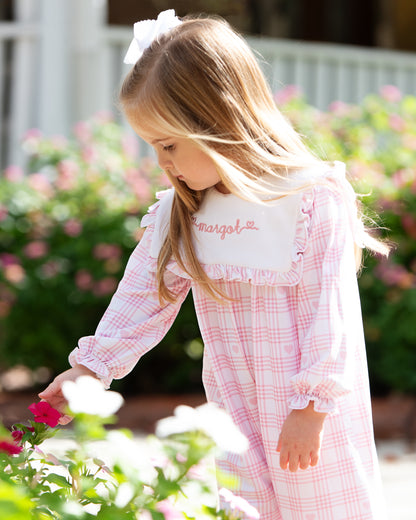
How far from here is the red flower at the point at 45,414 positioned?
1692 millimetres

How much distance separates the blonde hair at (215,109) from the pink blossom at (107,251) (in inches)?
107

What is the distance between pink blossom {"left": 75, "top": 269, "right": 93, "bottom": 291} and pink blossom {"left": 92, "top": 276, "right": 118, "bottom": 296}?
0.13 ft

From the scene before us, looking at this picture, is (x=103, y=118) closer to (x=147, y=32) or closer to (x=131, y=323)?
(x=147, y=32)

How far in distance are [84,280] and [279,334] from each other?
9.74 feet

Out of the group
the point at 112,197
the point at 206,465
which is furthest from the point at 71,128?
the point at 206,465

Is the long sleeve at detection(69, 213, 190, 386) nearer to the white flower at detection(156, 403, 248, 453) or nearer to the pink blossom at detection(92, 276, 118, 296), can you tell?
the white flower at detection(156, 403, 248, 453)

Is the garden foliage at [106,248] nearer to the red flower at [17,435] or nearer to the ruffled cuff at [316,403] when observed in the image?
the ruffled cuff at [316,403]

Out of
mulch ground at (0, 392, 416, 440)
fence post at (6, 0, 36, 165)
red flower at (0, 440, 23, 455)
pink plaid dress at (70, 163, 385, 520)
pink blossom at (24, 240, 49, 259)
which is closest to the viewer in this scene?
red flower at (0, 440, 23, 455)

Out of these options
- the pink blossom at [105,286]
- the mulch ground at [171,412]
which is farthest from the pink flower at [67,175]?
the mulch ground at [171,412]

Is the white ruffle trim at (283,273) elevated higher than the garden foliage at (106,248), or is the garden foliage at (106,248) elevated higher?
the white ruffle trim at (283,273)

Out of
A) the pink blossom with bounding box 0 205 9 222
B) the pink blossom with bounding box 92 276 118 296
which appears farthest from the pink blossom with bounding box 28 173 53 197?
the pink blossom with bounding box 92 276 118 296

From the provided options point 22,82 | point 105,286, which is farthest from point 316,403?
point 22,82

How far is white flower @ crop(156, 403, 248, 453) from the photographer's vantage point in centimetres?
122

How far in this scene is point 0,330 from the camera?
5117 millimetres
